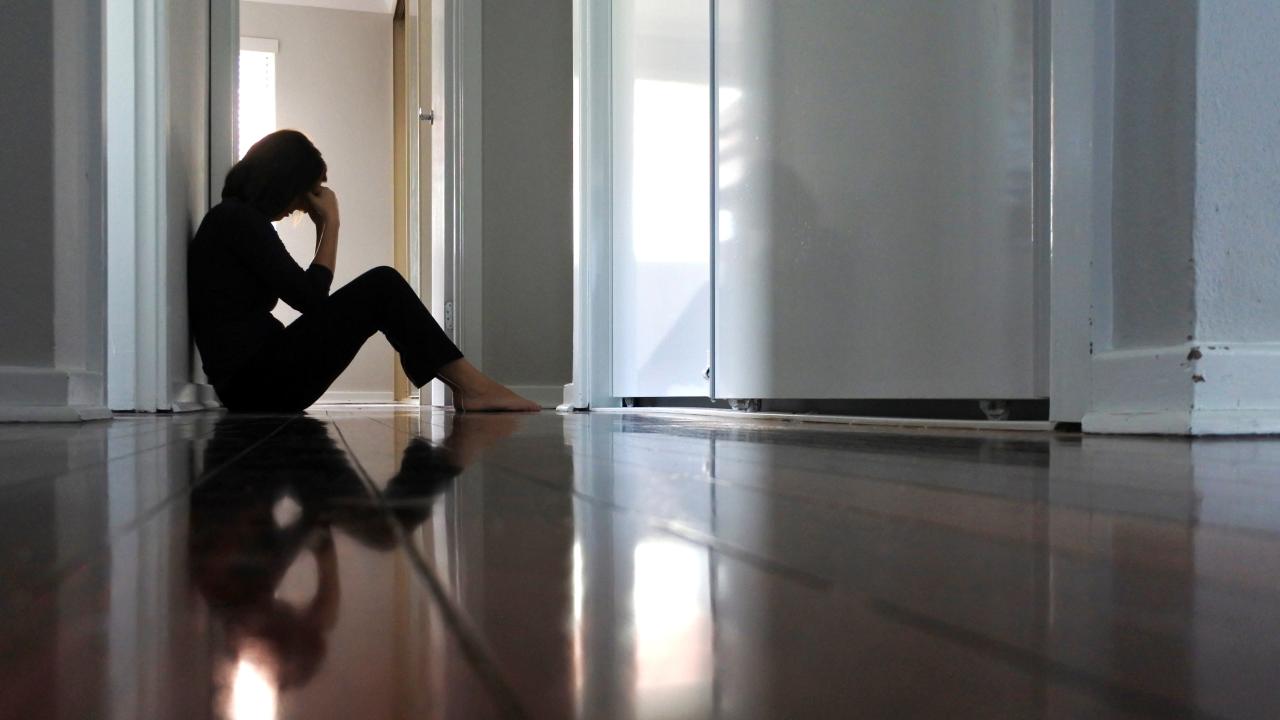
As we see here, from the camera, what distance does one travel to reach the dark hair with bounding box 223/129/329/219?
102 inches

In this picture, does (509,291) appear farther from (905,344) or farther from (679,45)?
(905,344)

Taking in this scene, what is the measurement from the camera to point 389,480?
0.52 m

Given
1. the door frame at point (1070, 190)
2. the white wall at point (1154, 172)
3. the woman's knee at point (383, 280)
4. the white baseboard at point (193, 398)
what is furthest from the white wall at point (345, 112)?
the white wall at point (1154, 172)

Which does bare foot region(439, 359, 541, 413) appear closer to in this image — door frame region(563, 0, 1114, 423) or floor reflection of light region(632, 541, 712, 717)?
door frame region(563, 0, 1114, 423)

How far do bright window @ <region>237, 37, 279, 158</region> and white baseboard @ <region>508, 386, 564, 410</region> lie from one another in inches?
177

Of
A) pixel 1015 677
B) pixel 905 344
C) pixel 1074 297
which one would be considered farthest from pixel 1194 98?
pixel 1015 677

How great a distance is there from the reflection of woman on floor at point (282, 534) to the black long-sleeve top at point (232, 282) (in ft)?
6.05

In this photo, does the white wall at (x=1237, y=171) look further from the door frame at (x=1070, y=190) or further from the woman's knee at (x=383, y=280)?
the woman's knee at (x=383, y=280)

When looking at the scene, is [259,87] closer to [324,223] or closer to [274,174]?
[324,223]

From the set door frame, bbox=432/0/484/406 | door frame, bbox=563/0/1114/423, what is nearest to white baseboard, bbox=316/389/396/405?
door frame, bbox=432/0/484/406

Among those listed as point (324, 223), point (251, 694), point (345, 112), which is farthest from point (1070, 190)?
point (345, 112)

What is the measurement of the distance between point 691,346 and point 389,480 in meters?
2.19

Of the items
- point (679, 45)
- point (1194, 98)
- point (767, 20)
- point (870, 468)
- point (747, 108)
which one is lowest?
point (870, 468)

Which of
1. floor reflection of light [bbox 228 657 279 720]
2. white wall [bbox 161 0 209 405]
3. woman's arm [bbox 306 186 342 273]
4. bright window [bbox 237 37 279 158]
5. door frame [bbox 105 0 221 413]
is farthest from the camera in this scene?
bright window [bbox 237 37 279 158]
